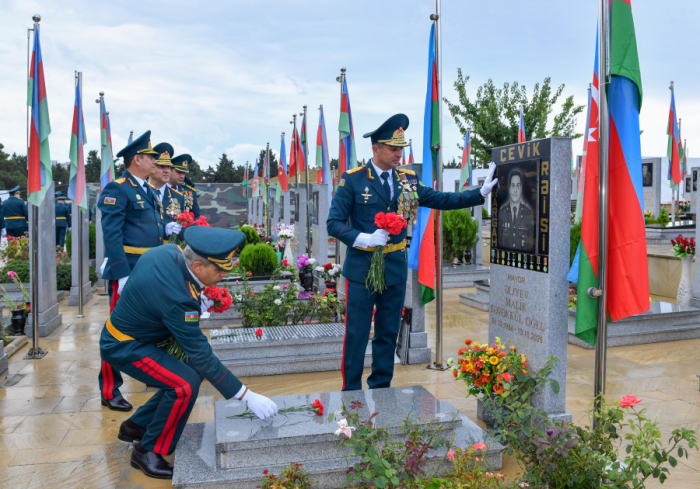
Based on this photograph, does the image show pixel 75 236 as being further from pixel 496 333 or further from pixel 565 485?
pixel 565 485

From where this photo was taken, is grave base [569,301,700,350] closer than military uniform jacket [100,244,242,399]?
No

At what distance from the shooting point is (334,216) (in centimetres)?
433

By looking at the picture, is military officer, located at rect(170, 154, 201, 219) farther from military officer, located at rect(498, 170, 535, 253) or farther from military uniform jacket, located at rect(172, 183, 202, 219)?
military officer, located at rect(498, 170, 535, 253)

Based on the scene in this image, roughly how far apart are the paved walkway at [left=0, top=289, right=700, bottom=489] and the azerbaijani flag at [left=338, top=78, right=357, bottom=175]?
13.4 feet

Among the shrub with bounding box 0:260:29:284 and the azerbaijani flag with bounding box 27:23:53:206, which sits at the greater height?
the azerbaijani flag with bounding box 27:23:53:206

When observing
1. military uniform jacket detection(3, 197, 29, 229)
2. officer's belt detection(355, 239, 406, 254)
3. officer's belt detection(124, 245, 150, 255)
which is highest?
military uniform jacket detection(3, 197, 29, 229)

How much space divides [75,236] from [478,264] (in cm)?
903

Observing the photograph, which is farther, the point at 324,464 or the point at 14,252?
the point at 14,252

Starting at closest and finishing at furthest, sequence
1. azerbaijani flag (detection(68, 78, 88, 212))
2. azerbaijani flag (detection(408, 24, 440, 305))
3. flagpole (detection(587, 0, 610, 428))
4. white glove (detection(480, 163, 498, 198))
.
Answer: flagpole (detection(587, 0, 610, 428)) → white glove (detection(480, 163, 498, 198)) → azerbaijani flag (detection(408, 24, 440, 305)) → azerbaijani flag (detection(68, 78, 88, 212))

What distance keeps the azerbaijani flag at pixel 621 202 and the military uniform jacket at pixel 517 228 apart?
0.36 meters

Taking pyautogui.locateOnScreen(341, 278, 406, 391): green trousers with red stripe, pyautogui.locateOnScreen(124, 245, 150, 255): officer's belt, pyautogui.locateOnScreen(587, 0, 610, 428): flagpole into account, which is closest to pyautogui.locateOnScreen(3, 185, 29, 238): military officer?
pyautogui.locateOnScreen(124, 245, 150, 255): officer's belt

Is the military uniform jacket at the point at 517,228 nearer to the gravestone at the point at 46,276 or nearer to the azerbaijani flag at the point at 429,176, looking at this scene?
the azerbaijani flag at the point at 429,176

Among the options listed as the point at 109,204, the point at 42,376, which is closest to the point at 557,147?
the point at 109,204

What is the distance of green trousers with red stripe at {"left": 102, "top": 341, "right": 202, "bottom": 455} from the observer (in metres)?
3.30
